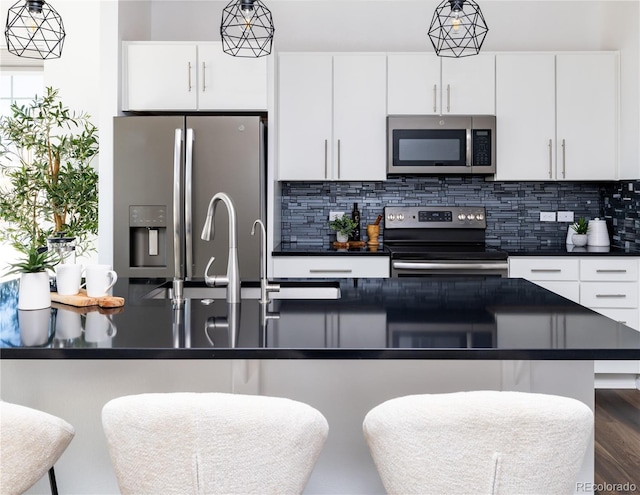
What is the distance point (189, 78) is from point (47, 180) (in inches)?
46.6

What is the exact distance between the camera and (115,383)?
1935 mm

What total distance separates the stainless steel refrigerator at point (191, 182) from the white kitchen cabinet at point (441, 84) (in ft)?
3.53

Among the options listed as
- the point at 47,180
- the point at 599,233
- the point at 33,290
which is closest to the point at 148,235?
the point at 47,180

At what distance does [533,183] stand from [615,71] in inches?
36.2

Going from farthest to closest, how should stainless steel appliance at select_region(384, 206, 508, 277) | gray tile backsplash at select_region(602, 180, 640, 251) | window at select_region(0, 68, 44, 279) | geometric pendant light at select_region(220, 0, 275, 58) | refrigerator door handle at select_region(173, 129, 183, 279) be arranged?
window at select_region(0, 68, 44, 279)
stainless steel appliance at select_region(384, 206, 508, 277)
gray tile backsplash at select_region(602, 180, 640, 251)
refrigerator door handle at select_region(173, 129, 183, 279)
geometric pendant light at select_region(220, 0, 275, 58)

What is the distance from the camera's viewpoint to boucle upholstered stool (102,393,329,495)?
1.28m

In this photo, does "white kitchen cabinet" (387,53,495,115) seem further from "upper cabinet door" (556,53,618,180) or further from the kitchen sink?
the kitchen sink

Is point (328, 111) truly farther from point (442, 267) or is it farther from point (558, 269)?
point (558, 269)

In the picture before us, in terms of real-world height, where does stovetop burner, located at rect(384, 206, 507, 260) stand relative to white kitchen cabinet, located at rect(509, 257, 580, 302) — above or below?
above

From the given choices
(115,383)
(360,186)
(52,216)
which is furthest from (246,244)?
(115,383)

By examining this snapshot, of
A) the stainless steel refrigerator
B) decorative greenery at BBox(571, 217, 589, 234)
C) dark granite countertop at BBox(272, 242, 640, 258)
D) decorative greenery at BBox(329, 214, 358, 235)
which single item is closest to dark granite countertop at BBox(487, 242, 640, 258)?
dark granite countertop at BBox(272, 242, 640, 258)

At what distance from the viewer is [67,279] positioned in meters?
2.20

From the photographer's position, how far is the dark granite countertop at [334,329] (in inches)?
60.7

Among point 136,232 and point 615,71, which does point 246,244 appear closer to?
point 136,232
